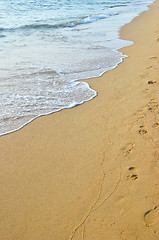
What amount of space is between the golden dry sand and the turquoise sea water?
17.3 inches

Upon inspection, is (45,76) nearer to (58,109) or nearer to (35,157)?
(58,109)

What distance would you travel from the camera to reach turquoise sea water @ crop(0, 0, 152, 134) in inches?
174

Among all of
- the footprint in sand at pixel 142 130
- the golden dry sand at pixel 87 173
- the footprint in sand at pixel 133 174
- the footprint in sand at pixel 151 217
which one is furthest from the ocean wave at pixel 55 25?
the footprint in sand at pixel 151 217

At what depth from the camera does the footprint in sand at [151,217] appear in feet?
7.04

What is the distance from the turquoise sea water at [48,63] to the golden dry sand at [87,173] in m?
0.44

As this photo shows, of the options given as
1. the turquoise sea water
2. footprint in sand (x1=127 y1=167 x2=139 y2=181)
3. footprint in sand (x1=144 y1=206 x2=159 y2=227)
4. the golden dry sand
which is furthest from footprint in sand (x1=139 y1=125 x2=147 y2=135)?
the turquoise sea water

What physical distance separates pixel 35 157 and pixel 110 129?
3.87 feet

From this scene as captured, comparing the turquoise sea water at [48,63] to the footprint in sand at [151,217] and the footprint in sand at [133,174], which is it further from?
the footprint in sand at [151,217]

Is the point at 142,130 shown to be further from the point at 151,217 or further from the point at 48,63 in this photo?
the point at 48,63

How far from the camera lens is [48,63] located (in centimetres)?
660

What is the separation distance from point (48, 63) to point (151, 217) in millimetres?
Result: 5277

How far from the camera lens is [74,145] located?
329 centimetres

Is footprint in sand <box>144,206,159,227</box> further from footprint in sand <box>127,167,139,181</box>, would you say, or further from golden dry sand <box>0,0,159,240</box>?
footprint in sand <box>127,167,139,181</box>

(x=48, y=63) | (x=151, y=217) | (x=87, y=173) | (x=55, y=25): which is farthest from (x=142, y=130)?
(x=55, y=25)
